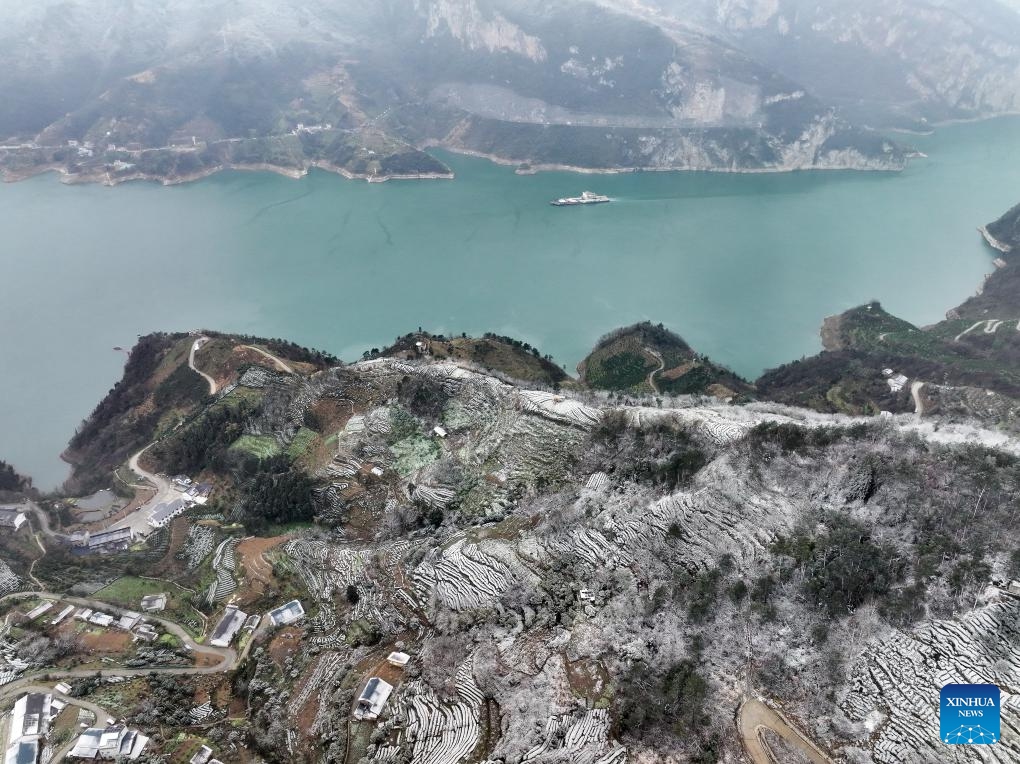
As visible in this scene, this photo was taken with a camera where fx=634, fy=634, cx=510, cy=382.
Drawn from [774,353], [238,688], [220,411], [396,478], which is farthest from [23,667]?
[774,353]

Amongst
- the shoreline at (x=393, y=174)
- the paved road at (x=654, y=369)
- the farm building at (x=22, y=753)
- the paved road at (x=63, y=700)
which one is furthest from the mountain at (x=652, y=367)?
the shoreline at (x=393, y=174)

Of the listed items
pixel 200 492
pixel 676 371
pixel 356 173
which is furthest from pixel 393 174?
pixel 200 492

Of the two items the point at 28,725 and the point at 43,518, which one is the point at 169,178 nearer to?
the point at 43,518

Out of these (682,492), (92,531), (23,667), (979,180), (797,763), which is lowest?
(92,531)

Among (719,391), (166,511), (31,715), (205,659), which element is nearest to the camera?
(31,715)

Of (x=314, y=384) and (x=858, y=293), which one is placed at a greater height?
(x=858, y=293)

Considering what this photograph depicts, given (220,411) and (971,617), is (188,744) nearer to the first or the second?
(971,617)

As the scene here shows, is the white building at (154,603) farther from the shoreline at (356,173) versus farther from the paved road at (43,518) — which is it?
the shoreline at (356,173)
